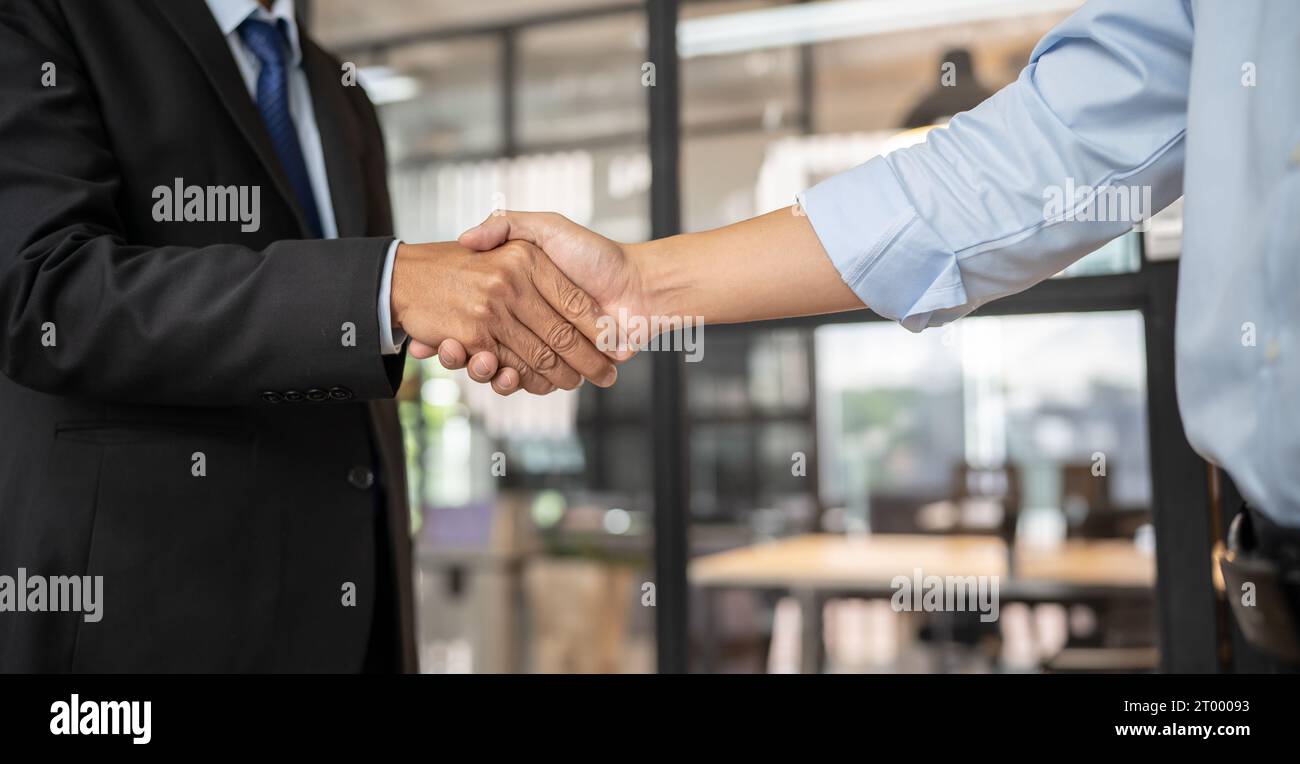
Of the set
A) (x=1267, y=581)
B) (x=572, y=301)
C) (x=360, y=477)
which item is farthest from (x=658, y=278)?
(x=1267, y=581)

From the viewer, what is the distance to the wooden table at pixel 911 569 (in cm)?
347

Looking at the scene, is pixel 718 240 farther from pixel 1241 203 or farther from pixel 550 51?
pixel 550 51

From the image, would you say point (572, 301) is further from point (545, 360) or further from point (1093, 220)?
point (1093, 220)

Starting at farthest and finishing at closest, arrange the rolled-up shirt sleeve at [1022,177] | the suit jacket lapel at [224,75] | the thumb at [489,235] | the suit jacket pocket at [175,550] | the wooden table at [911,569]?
the wooden table at [911,569], the thumb at [489,235], the suit jacket lapel at [224,75], the suit jacket pocket at [175,550], the rolled-up shirt sleeve at [1022,177]

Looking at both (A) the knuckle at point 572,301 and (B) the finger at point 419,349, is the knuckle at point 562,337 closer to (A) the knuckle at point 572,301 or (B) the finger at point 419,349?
(A) the knuckle at point 572,301

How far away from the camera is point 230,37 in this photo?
135cm

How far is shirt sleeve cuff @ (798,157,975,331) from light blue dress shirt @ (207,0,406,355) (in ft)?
2.13

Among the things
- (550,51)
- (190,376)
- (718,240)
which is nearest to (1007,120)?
(718,240)

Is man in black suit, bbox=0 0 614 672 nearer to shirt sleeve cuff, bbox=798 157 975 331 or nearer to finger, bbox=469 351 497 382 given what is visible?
finger, bbox=469 351 497 382

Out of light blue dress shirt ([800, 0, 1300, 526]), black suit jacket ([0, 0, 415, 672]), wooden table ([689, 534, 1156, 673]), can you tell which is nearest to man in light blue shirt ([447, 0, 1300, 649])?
light blue dress shirt ([800, 0, 1300, 526])

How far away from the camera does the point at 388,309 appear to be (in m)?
1.13

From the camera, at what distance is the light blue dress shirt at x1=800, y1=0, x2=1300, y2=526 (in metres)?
0.70

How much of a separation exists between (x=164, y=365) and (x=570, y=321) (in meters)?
0.51

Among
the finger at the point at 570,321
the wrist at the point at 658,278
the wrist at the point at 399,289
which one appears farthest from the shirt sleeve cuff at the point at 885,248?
the wrist at the point at 399,289
